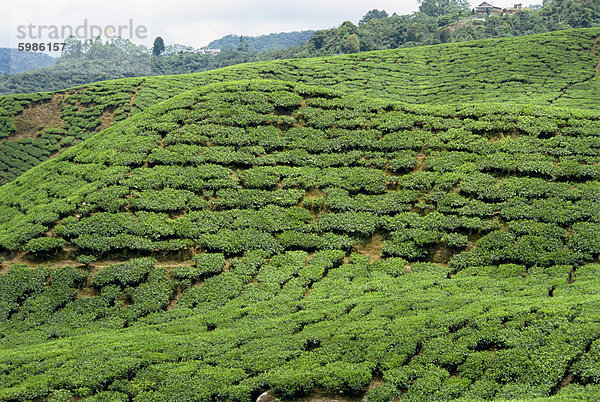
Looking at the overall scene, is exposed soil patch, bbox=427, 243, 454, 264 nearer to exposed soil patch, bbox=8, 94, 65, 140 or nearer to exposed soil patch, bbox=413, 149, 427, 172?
exposed soil patch, bbox=413, 149, 427, 172

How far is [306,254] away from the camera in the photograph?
2220 cm

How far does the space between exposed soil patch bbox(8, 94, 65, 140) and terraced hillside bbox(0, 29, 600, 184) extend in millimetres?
99

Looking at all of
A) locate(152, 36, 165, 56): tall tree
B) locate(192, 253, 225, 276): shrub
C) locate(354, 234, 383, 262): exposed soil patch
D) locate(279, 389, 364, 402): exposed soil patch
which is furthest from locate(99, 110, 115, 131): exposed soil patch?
locate(152, 36, 165, 56): tall tree

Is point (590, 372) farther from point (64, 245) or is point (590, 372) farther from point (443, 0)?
point (443, 0)

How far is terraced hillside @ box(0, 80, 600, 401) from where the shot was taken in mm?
14250

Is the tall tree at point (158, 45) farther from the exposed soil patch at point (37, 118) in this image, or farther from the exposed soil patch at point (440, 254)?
the exposed soil patch at point (440, 254)

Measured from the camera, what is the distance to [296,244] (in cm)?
2259

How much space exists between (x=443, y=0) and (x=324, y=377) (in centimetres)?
19029

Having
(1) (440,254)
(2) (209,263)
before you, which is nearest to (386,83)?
(1) (440,254)

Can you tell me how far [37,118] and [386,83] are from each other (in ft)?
136

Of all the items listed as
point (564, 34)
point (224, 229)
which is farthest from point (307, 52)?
point (224, 229)

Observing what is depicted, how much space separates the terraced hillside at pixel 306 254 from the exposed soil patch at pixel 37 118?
25.5m

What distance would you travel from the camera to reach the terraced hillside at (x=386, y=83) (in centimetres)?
4838

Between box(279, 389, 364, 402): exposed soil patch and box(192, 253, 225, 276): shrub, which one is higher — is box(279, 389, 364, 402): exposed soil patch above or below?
below
